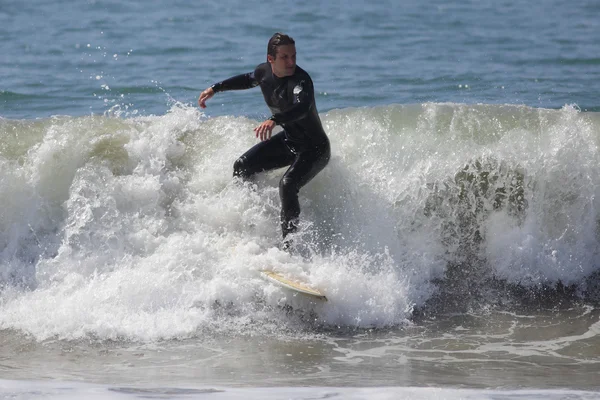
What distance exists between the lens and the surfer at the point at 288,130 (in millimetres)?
7207

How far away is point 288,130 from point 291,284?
134 cm

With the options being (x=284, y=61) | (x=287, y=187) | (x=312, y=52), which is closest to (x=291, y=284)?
(x=287, y=187)

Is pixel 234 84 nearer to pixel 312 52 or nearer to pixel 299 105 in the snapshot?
pixel 299 105

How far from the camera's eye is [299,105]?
7051 mm

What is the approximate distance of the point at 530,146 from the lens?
27.7 feet

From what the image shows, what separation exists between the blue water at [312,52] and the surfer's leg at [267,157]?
352 centimetres

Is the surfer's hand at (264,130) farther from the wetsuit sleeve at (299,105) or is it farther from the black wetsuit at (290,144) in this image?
the black wetsuit at (290,144)

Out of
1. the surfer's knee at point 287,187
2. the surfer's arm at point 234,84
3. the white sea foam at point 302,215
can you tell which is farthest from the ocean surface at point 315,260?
the surfer's arm at point 234,84

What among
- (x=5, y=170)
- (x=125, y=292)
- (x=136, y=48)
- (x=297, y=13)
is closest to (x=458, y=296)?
(x=125, y=292)

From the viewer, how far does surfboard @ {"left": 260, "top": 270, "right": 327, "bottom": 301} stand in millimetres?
6934

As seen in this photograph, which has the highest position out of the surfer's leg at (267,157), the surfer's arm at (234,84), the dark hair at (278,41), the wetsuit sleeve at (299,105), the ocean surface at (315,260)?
the dark hair at (278,41)

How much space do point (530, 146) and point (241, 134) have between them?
2757 mm

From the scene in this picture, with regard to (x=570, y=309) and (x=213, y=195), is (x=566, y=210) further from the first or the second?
(x=213, y=195)

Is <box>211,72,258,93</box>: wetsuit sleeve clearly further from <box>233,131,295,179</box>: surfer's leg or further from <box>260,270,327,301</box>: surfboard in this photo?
<box>260,270,327,301</box>: surfboard
